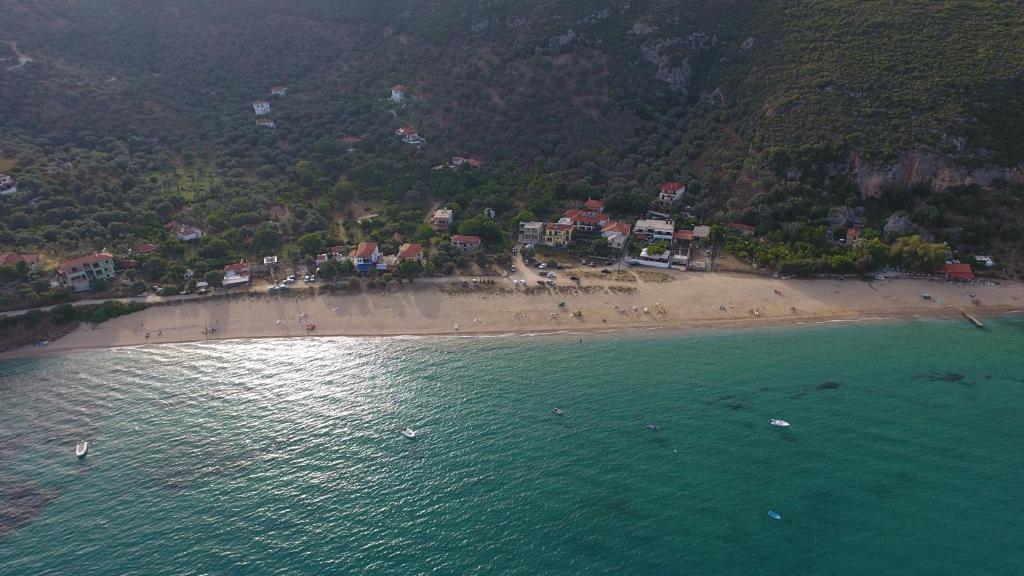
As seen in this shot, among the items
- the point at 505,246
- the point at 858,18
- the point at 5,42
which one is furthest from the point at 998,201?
the point at 5,42

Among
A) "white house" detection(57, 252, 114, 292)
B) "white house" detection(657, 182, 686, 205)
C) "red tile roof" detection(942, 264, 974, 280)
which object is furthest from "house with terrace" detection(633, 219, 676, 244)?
"white house" detection(57, 252, 114, 292)

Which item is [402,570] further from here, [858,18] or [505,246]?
[858,18]

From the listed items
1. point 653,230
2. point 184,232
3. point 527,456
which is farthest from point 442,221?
point 527,456

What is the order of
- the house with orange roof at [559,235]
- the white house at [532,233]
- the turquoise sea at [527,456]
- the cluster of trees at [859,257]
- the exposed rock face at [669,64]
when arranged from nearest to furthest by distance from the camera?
the turquoise sea at [527,456], the cluster of trees at [859,257], the house with orange roof at [559,235], the white house at [532,233], the exposed rock face at [669,64]

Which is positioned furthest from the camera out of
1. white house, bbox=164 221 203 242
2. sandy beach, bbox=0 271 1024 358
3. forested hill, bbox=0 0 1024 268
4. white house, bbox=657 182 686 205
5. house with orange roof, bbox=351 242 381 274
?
white house, bbox=657 182 686 205

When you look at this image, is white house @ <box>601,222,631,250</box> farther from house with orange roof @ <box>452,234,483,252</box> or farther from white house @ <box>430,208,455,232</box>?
white house @ <box>430,208,455,232</box>

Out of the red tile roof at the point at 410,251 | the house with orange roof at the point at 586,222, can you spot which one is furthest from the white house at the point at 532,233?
the red tile roof at the point at 410,251

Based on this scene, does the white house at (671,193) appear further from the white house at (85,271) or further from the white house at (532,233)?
the white house at (85,271)

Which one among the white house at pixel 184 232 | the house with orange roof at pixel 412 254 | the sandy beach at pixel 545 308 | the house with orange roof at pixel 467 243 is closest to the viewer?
the sandy beach at pixel 545 308
